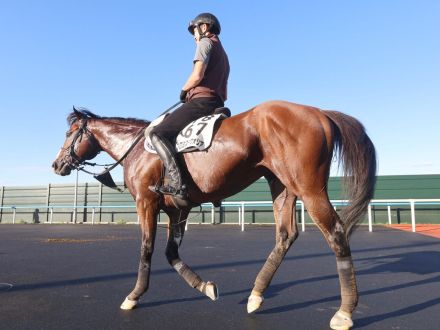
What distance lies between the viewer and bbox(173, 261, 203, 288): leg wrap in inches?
136

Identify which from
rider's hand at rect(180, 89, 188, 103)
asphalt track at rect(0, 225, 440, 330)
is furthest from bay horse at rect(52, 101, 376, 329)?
rider's hand at rect(180, 89, 188, 103)

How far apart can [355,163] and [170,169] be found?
1.69m

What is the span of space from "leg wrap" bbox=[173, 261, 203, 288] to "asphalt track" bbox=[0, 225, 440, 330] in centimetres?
19

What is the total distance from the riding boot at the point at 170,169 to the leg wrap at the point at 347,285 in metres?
1.53

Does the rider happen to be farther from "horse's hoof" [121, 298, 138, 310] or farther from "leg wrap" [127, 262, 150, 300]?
"horse's hoof" [121, 298, 138, 310]

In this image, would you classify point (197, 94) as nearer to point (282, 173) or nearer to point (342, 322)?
point (282, 173)

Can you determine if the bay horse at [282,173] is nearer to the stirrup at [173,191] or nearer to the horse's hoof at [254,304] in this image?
the horse's hoof at [254,304]

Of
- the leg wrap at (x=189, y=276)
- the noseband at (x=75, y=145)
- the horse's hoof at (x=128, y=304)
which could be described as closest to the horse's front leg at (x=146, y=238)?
the horse's hoof at (x=128, y=304)

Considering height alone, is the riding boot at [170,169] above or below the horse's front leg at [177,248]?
above

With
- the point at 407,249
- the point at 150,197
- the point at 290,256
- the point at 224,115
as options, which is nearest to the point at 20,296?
the point at 150,197

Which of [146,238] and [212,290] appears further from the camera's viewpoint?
[146,238]

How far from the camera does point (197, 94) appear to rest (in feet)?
12.3

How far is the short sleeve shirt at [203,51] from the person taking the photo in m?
3.65

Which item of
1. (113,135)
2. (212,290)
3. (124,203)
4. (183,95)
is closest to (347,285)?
(212,290)
